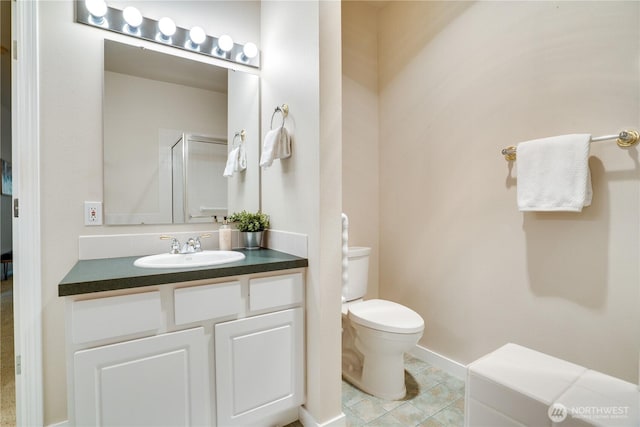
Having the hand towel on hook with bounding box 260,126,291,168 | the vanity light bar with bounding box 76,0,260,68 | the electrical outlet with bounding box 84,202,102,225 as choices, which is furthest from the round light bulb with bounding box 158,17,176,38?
the electrical outlet with bounding box 84,202,102,225

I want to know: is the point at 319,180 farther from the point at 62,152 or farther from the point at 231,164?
the point at 62,152

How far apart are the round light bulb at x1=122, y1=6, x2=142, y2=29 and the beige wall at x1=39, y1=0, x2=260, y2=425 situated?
112mm

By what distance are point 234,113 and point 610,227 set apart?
2095mm

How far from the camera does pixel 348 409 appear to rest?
1720 mm

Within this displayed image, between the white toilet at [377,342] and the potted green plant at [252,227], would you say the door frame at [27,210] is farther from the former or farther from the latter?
the white toilet at [377,342]

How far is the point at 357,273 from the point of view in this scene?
2.17 m

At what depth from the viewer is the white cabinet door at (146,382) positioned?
1.10m

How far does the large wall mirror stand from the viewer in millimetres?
1617

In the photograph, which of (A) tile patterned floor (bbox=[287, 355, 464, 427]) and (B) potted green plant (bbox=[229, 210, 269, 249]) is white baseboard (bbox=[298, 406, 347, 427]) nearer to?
(A) tile patterned floor (bbox=[287, 355, 464, 427])

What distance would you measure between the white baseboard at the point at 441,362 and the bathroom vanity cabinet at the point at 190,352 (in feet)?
3.60

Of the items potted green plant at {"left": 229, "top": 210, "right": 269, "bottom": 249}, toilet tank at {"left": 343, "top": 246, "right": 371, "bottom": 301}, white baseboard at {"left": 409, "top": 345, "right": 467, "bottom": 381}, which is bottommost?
white baseboard at {"left": 409, "top": 345, "right": 467, "bottom": 381}

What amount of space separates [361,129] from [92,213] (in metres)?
1.91

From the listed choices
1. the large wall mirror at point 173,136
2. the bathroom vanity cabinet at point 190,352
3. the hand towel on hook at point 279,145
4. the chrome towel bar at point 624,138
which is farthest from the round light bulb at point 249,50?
the chrome towel bar at point 624,138

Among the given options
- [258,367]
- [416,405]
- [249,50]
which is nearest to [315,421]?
[258,367]
